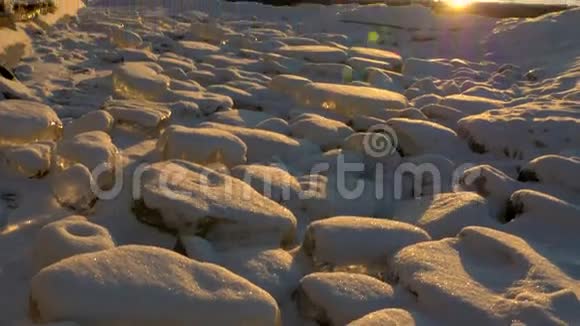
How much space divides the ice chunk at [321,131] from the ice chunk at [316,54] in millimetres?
1475

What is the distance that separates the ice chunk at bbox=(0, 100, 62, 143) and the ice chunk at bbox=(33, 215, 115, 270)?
644mm

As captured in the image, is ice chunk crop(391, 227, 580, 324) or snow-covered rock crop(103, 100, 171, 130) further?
snow-covered rock crop(103, 100, 171, 130)

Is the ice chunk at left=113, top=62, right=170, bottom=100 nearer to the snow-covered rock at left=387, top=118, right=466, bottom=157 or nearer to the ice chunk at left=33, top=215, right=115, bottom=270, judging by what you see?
the snow-covered rock at left=387, top=118, right=466, bottom=157

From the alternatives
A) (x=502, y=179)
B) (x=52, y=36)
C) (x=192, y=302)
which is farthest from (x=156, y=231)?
(x=52, y=36)

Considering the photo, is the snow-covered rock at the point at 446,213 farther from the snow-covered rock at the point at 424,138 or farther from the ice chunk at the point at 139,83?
the ice chunk at the point at 139,83

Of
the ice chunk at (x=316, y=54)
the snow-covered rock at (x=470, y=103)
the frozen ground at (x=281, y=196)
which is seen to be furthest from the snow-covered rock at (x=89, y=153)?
the ice chunk at (x=316, y=54)

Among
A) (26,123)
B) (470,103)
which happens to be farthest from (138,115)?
(470,103)

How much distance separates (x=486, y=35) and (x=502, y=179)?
3.59 m

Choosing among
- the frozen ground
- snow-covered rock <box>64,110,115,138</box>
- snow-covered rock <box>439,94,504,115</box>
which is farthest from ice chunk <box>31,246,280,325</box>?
snow-covered rock <box>439,94,504,115</box>

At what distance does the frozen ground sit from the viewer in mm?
1181

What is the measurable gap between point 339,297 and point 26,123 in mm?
1260

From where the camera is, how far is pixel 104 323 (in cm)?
106

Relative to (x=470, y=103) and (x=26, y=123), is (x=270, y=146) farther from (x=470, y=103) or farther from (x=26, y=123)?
(x=470, y=103)

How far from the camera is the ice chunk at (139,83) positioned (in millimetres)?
2721
